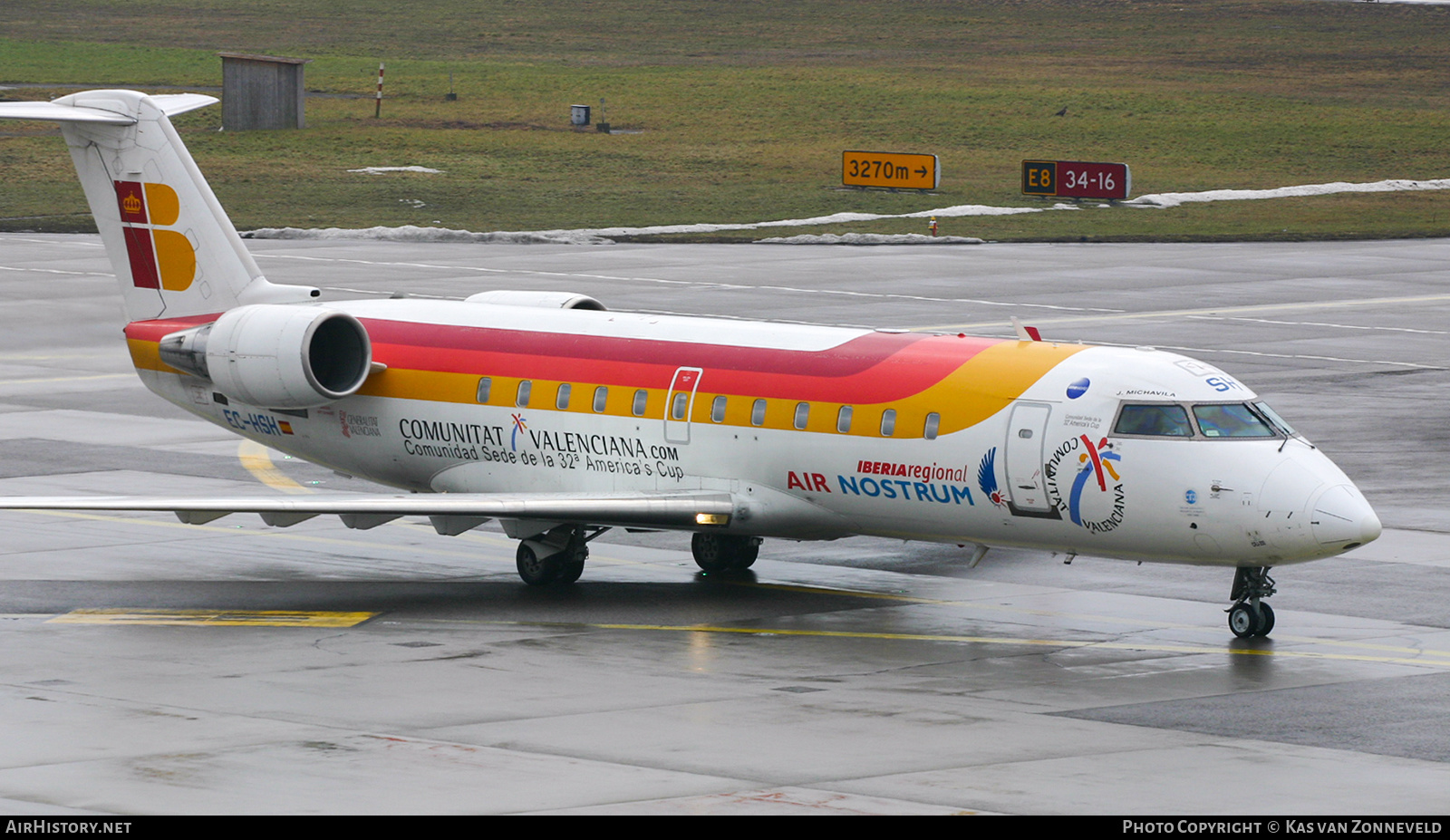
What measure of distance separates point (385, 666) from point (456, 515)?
366cm

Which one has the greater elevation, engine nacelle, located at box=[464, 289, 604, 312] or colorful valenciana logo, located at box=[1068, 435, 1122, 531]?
engine nacelle, located at box=[464, 289, 604, 312]

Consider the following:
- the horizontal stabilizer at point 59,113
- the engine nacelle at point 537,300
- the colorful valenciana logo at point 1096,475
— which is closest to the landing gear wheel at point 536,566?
the engine nacelle at point 537,300

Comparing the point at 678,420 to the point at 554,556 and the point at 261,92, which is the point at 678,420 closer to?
the point at 554,556

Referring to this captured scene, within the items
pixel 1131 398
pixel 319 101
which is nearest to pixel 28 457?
pixel 1131 398

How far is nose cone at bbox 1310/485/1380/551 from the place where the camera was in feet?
73.2

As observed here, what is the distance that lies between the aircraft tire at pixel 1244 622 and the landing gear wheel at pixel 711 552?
23.3 ft

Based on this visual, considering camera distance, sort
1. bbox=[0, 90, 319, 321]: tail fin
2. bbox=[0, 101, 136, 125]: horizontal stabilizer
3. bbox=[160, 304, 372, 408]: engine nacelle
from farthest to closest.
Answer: bbox=[0, 90, 319, 321]: tail fin
bbox=[160, 304, 372, 408]: engine nacelle
bbox=[0, 101, 136, 125]: horizontal stabilizer

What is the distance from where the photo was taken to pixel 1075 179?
8369cm

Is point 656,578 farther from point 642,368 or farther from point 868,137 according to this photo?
point 868,137

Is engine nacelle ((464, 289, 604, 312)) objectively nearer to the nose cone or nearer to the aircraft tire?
the aircraft tire

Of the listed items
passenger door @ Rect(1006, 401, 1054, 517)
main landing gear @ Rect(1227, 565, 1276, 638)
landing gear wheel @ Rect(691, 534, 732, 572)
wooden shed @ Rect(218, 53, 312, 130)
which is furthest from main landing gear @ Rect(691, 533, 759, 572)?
wooden shed @ Rect(218, 53, 312, 130)

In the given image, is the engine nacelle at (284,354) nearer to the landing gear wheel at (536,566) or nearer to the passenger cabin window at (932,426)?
the landing gear wheel at (536,566)

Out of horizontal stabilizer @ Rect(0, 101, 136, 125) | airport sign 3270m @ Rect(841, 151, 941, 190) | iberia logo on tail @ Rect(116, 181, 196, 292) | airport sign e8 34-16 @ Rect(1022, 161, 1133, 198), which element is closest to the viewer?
horizontal stabilizer @ Rect(0, 101, 136, 125)

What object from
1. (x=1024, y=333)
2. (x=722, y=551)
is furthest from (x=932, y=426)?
(x=722, y=551)
